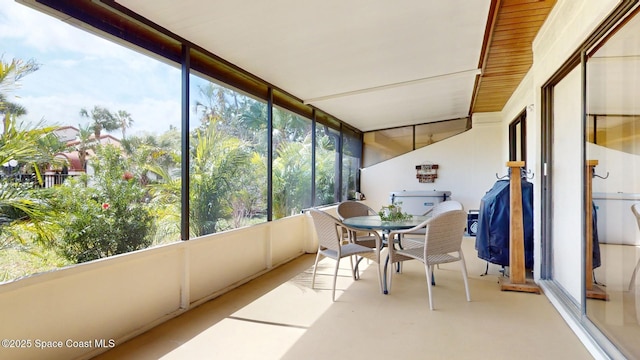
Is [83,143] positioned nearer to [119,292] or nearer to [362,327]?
[119,292]

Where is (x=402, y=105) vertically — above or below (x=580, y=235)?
above

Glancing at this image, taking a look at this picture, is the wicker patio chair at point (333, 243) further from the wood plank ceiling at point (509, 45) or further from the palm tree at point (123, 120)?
the wood plank ceiling at point (509, 45)

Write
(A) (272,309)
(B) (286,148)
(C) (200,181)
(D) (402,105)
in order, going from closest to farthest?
(A) (272,309) → (C) (200,181) → (B) (286,148) → (D) (402,105)

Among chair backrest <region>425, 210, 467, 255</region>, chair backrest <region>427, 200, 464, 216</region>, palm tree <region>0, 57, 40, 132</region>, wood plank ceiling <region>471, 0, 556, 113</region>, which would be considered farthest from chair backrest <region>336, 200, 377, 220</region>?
palm tree <region>0, 57, 40, 132</region>

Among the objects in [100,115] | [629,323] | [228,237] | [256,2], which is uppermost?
[256,2]

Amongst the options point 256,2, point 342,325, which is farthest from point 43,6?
point 342,325

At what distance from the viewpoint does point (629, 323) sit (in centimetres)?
202

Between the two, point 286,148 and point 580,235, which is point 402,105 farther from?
point 580,235

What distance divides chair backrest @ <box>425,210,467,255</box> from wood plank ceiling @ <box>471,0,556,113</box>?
70.8 inches

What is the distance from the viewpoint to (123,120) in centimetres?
254

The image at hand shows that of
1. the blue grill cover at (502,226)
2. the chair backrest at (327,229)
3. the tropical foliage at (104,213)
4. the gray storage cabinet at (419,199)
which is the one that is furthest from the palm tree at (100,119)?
the gray storage cabinet at (419,199)

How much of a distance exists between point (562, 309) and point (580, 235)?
26.5 inches

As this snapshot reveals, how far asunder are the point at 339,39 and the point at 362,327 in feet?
8.19

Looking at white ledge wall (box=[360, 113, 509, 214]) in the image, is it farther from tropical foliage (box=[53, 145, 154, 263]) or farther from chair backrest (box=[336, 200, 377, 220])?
tropical foliage (box=[53, 145, 154, 263])
